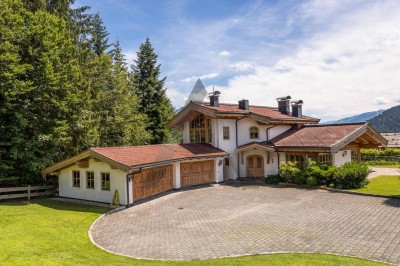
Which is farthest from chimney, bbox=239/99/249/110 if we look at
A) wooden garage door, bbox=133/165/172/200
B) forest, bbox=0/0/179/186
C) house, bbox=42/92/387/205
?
forest, bbox=0/0/179/186

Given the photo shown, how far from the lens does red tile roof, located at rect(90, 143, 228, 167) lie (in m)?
18.4

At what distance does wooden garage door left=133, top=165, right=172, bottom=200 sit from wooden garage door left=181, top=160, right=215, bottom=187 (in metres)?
1.57

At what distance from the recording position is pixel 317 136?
25.8 meters

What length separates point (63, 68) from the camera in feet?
72.4

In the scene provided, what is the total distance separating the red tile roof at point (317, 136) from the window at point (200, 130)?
6.31 m

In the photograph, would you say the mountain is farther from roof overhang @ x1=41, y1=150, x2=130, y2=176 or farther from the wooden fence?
the wooden fence

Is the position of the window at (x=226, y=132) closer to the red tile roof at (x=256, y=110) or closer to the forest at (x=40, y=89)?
the red tile roof at (x=256, y=110)

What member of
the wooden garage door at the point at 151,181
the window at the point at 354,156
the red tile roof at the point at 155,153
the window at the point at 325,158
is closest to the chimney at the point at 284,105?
the window at the point at 354,156

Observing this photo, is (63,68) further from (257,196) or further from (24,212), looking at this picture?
(257,196)

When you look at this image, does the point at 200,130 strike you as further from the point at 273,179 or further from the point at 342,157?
the point at 342,157

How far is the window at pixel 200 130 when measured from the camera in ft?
90.8

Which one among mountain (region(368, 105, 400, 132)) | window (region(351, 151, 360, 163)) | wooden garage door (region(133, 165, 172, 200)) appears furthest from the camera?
mountain (region(368, 105, 400, 132))

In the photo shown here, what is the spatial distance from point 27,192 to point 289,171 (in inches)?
764

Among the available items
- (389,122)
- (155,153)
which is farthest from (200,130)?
(389,122)
